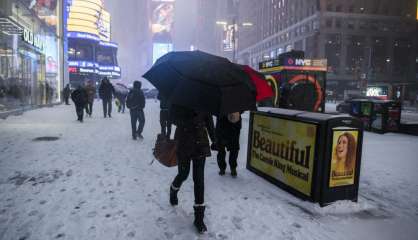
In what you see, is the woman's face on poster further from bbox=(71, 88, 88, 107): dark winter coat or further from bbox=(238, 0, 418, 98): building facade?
bbox=(238, 0, 418, 98): building facade

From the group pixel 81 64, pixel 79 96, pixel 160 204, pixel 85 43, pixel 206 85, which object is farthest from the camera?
pixel 85 43

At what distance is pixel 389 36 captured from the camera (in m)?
74.6

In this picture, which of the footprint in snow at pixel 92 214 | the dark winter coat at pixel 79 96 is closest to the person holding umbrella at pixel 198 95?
the footprint in snow at pixel 92 214

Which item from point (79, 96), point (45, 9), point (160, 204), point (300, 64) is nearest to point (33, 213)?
point (160, 204)

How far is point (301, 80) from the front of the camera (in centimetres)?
1753

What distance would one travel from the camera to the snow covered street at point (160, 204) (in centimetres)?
428

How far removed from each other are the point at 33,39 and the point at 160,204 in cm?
2110

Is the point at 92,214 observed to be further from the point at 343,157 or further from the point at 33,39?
the point at 33,39

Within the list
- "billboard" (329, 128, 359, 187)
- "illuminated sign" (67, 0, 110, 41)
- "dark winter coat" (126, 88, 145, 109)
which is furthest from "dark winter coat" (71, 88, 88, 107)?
"illuminated sign" (67, 0, 110, 41)

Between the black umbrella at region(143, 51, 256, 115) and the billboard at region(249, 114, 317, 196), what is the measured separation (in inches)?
67.6

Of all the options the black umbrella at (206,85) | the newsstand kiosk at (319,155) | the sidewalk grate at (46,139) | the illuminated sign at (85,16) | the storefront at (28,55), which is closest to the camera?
the black umbrella at (206,85)

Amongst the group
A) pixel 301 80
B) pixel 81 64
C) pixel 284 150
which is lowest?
pixel 284 150

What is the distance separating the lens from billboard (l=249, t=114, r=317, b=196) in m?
5.39

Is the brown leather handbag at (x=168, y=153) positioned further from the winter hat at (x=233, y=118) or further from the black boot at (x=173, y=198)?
the winter hat at (x=233, y=118)
